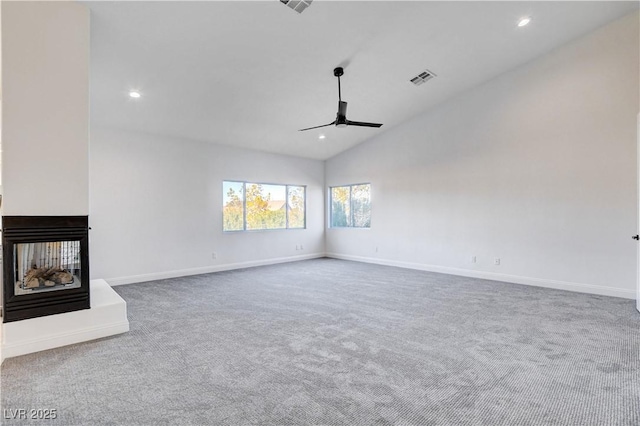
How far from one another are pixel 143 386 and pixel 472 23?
538 centimetres

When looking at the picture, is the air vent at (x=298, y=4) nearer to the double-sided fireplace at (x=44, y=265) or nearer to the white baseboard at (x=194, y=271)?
the double-sided fireplace at (x=44, y=265)

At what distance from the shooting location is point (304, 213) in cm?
860

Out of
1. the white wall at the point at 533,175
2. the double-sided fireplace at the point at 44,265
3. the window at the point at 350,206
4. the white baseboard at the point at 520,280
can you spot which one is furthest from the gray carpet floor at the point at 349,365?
the window at the point at 350,206

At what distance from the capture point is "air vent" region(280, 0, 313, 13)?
3416mm

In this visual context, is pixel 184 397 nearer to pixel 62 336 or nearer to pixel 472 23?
pixel 62 336

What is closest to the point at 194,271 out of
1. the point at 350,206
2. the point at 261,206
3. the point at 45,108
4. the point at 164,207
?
the point at 164,207

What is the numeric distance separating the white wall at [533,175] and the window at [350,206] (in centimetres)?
67

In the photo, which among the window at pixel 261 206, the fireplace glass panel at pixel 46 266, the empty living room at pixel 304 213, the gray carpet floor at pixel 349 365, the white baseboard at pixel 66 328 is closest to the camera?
the gray carpet floor at pixel 349 365

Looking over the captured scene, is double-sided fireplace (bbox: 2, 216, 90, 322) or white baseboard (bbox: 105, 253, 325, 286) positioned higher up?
double-sided fireplace (bbox: 2, 216, 90, 322)

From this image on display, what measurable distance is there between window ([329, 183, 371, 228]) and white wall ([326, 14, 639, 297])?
26.4 inches

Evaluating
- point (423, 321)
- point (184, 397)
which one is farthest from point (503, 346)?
point (184, 397)

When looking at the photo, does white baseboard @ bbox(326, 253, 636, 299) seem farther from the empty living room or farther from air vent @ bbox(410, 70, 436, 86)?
air vent @ bbox(410, 70, 436, 86)

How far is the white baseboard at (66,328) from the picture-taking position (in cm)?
282

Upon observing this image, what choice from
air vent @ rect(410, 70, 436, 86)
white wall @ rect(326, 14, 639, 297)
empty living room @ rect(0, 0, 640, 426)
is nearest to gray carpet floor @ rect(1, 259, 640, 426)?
empty living room @ rect(0, 0, 640, 426)
